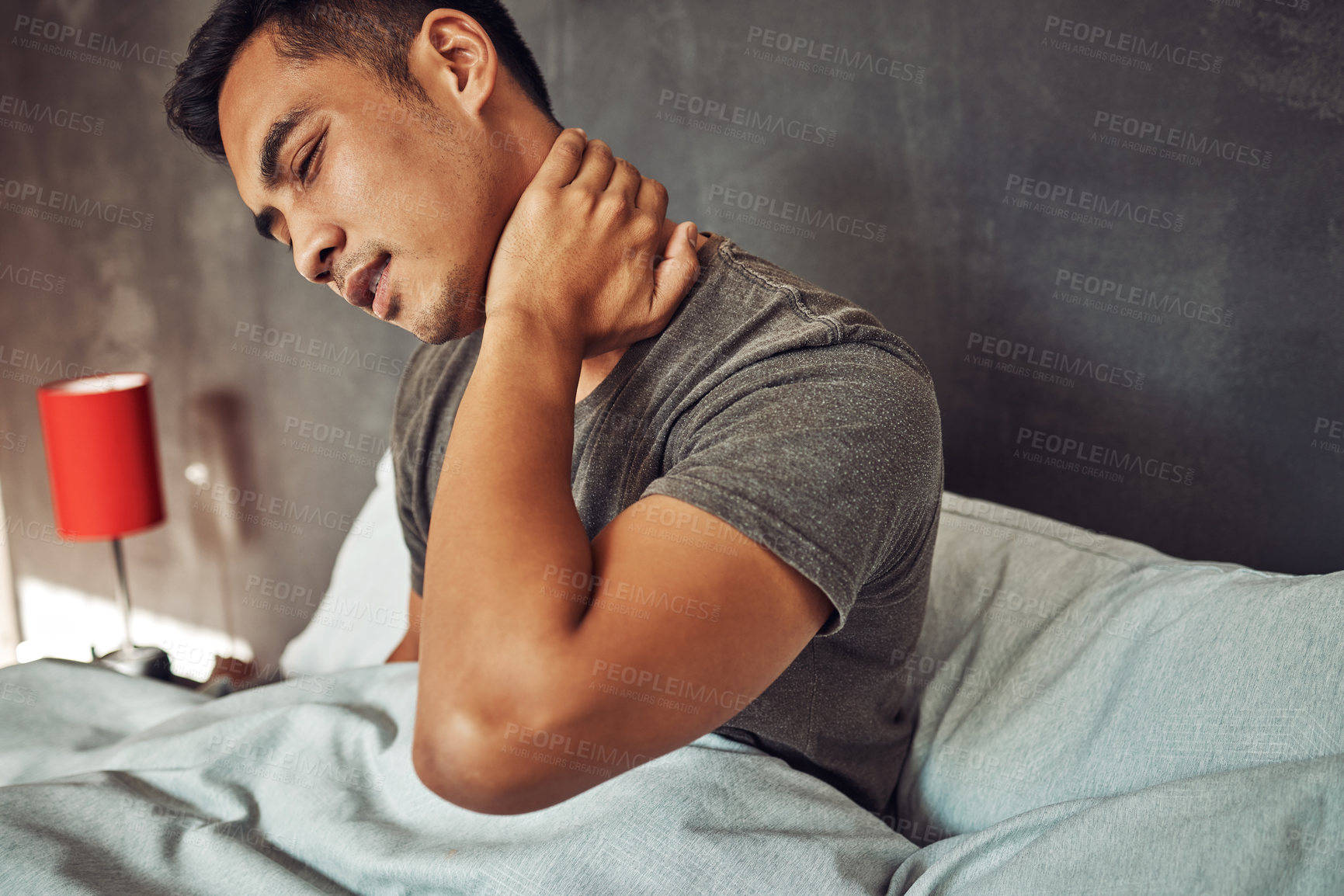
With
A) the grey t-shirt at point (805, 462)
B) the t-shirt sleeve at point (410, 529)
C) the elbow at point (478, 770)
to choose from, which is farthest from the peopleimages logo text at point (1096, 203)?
the elbow at point (478, 770)

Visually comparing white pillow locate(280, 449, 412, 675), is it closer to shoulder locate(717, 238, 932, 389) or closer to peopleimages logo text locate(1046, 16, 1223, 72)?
shoulder locate(717, 238, 932, 389)

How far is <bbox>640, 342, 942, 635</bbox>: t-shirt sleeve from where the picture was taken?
63cm

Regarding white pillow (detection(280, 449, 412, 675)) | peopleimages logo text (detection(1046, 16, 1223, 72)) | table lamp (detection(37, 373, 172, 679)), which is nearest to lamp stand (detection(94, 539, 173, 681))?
table lamp (detection(37, 373, 172, 679))

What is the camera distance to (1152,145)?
50.3 inches

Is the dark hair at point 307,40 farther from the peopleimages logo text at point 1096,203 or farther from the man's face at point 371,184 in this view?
the peopleimages logo text at point 1096,203

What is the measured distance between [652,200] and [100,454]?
5.37 ft

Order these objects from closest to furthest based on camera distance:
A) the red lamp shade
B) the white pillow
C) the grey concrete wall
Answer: the grey concrete wall, the white pillow, the red lamp shade

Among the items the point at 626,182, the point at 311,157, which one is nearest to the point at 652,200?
the point at 626,182

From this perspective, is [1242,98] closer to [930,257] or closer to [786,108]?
[930,257]

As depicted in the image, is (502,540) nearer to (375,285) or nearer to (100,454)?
(375,285)

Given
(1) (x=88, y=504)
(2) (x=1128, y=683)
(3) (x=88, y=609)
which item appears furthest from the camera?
(3) (x=88, y=609)

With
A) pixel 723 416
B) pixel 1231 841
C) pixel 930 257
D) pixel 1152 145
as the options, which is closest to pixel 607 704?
pixel 723 416

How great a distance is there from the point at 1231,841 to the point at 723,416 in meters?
0.51

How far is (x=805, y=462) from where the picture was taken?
66cm
